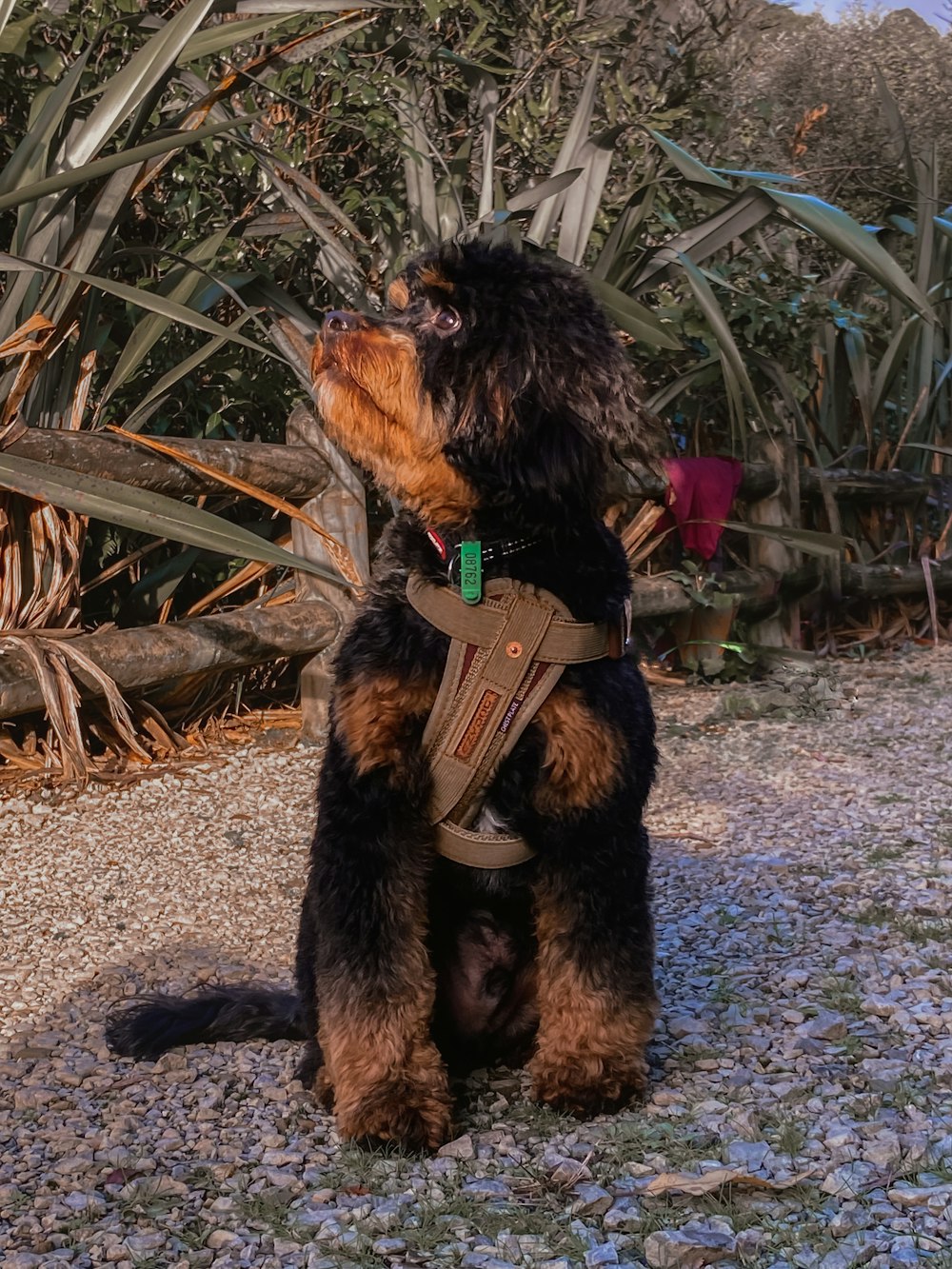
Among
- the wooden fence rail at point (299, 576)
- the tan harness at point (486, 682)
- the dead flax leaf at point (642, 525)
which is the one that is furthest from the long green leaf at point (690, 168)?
the tan harness at point (486, 682)

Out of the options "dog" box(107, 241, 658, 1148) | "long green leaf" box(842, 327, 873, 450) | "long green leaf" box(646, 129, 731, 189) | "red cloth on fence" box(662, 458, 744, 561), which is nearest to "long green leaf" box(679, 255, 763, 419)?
"long green leaf" box(646, 129, 731, 189)

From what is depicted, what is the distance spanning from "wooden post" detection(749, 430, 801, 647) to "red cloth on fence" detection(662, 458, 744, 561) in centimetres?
48

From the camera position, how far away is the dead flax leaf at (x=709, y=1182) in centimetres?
239

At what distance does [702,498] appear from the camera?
23.8 feet

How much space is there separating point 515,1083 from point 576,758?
880 mm

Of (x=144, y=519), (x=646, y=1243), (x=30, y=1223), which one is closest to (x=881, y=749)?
(x=144, y=519)

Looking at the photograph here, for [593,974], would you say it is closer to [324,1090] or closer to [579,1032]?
[579,1032]

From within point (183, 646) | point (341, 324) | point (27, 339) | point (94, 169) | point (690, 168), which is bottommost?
point (183, 646)

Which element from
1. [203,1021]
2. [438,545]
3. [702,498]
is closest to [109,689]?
[203,1021]

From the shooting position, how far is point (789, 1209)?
7.69 feet

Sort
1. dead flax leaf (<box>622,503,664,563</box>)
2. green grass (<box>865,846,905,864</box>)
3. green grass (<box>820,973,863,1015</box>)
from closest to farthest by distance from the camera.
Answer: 1. green grass (<box>820,973,863,1015</box>)
2. green grass (<box>865,846,905,864</box>)
3. dead flax leaf (<box>622,503,664,563</box>)

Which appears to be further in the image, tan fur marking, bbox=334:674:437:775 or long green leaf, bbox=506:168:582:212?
long green leaf, bbox=506:168:582:212

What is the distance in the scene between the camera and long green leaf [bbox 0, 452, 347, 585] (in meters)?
4.68

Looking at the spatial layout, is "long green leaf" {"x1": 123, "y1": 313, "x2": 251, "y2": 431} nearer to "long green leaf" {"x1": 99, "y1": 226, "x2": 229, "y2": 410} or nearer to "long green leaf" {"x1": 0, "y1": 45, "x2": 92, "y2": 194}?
"long green leaf" {"x1": 99, "y1": 226, "x2": 229, "y2": 410}
